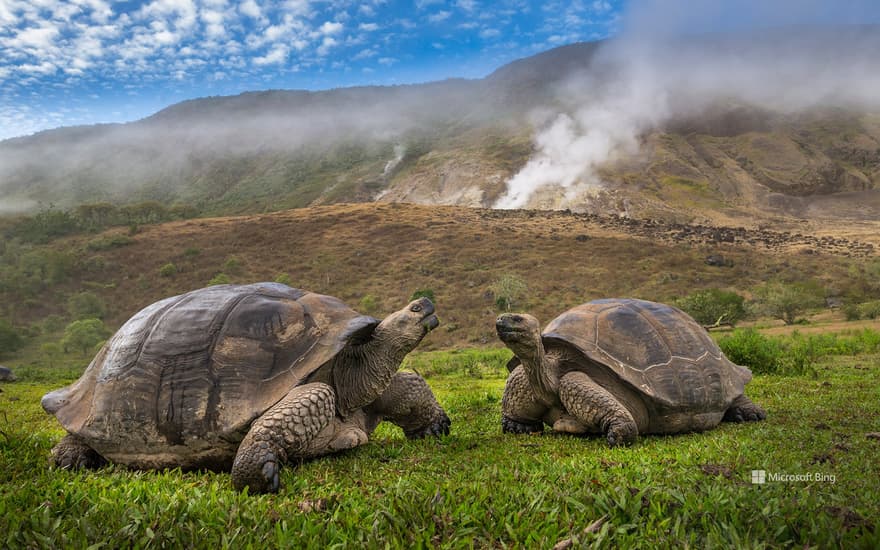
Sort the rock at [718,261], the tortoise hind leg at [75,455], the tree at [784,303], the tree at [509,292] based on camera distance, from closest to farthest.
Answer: the tortoise hind leg at [75,455] → the tree at [784,303] → the tree at [509,292] → the rock at [718,261]

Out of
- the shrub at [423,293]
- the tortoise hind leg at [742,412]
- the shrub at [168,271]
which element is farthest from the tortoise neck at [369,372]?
the shrub at [168,271]

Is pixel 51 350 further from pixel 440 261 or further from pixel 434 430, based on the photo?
pixel 434 430

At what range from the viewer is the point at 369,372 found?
5.23m

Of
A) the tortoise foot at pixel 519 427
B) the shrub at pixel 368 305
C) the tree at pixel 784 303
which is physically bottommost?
the tree at pixel 784 303

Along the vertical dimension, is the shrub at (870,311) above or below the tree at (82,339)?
below

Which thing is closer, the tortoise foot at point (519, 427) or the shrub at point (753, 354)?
the tortoise foot at point (519, 427)

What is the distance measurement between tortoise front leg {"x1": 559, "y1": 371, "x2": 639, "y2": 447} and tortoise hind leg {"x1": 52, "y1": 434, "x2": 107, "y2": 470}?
4.63 m

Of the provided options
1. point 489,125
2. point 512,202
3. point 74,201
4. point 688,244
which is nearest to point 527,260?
point 688,244

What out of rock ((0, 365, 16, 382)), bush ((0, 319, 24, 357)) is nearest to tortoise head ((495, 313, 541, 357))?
rock ((0, 365, 16, 382))

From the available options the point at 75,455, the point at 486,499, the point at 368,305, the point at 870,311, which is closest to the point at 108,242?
the point at 368,305

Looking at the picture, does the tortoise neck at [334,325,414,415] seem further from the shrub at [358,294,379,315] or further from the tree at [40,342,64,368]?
the tree at [40,342,64,368]

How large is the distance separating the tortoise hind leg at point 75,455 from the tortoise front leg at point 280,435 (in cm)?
173

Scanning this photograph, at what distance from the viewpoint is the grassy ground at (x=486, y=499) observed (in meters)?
2.71
